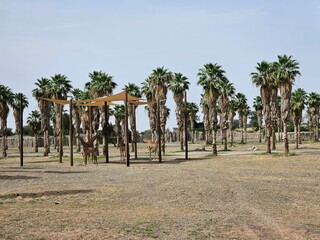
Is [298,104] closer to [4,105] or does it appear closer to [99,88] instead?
[99,88]

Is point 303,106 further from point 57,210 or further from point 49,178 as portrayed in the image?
point 57,210

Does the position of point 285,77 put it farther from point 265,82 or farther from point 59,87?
point 59,87

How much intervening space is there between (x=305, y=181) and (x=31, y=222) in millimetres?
13307

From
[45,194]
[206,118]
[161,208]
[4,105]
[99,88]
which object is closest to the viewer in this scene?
[161,208]

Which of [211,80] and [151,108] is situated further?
[151,108]

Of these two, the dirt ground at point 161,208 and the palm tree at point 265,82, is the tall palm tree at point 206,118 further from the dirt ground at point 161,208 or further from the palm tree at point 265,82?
the dirt ground at point 161,208

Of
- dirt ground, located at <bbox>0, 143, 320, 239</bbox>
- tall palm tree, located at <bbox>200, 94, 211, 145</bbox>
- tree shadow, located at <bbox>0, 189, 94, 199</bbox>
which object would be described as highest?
tall palm tree, located at <bbox>200, 94, 211, 145</bbox>

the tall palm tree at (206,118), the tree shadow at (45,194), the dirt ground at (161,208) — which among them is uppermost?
the tall palm tree at (206,118)

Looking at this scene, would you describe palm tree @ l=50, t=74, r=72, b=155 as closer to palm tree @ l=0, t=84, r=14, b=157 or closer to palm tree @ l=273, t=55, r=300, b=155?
palm tree @ l=0, t=84, r=14, b=157

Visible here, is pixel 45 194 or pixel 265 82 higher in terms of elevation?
pixel 265 82

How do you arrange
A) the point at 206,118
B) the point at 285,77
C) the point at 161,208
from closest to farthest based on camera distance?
the point at 161,208, the point at 285,77, the point at 206,118

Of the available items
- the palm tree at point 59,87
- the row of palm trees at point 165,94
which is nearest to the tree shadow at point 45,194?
the row of palm trees at point 165,94

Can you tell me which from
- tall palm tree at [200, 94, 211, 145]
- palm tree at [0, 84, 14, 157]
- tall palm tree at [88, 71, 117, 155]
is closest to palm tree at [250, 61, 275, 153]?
tall palm tree at [88, 71, 117, 155]

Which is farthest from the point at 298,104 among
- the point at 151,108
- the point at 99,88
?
the point at 99,88
